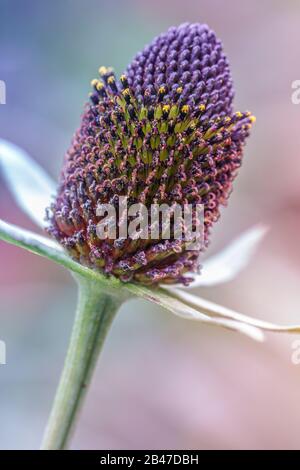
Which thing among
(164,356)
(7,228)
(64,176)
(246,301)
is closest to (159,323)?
(164,356)

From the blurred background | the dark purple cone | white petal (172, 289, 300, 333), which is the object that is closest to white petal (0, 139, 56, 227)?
the dark purple cone

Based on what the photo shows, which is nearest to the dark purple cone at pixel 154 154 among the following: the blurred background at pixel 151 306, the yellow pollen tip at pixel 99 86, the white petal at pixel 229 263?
the yellow pollen tip at pixel 99 86

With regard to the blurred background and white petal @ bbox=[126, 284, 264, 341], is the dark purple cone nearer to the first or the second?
white petal @ bbox=[126, 284, 264, 341]

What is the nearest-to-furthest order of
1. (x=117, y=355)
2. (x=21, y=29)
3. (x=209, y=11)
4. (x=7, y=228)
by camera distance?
(x=7, y=228), (x=117, y=355), (x=21, y=29), (x=209, y=11)

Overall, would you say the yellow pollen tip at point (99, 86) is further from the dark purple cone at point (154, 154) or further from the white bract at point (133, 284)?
the white bract at point (133, 284)

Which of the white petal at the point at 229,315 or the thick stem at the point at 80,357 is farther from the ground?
the white petal at the point at 229,315
